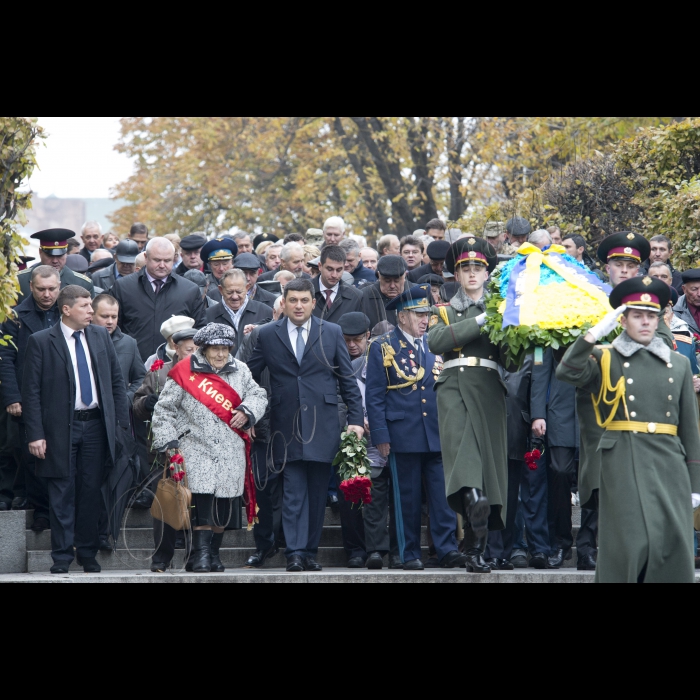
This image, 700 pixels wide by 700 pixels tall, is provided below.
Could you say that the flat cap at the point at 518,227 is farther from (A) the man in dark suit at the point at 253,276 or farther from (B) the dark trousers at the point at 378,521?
(B) the dark trousers at the point at 378,521

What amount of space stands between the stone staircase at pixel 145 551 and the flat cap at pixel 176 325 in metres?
1.53

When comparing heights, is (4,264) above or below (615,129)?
below

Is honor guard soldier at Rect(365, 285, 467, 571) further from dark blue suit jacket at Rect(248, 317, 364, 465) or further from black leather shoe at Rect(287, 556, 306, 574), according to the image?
black leather shoe at Rect(287, 556, 306, 574)

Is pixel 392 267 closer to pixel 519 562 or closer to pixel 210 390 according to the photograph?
pixel 210 390

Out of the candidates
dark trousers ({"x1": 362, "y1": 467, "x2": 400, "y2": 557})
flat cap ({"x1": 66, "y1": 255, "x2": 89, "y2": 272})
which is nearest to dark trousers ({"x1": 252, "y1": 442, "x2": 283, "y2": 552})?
dark trousers ({"x1": 362, "y1": 467, "x2": 400, "y2": 557})

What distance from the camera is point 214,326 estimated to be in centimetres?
1021

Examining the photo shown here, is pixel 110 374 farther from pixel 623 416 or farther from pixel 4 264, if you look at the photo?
pixel 623 416

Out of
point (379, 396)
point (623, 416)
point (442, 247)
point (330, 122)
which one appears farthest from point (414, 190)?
point (623, 416)

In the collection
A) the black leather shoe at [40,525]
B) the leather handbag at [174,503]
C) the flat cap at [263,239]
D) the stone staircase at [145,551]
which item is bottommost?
the stone staircase at [145,551]

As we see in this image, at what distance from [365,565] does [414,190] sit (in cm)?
1899

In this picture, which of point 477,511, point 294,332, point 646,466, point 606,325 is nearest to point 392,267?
point 294,332

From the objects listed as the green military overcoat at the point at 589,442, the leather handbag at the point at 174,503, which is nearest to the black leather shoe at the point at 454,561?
the green military overcoat at the point at 589,442

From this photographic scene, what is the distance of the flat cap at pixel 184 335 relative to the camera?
35.2 feet

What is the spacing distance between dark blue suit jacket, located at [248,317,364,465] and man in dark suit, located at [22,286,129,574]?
1.24 metres
